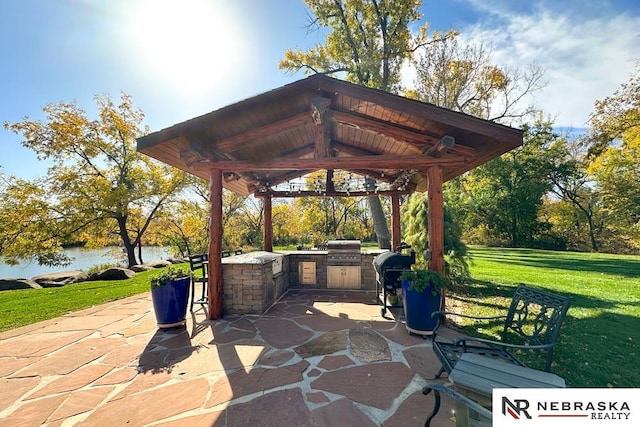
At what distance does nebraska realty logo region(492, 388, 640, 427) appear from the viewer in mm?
1512

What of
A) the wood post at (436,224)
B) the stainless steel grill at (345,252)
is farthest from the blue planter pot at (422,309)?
the stainless steel grill at (345,252)

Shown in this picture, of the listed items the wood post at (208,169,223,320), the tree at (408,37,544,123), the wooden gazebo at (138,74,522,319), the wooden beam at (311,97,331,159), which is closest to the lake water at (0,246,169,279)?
the wood post at (208,169,223,320)

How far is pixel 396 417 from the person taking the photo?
200cm

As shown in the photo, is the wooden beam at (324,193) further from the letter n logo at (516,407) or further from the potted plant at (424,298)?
the letter n logo at (516,407)

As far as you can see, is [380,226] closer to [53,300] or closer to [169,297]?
[169,297]

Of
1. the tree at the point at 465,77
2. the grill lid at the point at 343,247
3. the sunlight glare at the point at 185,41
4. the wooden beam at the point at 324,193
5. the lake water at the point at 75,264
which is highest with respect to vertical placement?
the tree at the point at 465,77

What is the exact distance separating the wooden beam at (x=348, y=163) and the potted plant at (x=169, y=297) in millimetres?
1837

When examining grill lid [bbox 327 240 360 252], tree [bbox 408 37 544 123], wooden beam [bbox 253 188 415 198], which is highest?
tree [bbox 408 37 544 123]

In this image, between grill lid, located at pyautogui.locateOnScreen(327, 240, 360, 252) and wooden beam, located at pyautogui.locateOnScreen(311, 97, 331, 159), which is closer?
wooden beam, located at pyautogui.locateOnScreen(311, 97, 331, 159)

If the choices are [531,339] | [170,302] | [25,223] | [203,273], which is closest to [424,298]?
Result: [531,339]

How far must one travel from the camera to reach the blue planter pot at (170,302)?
149 inches

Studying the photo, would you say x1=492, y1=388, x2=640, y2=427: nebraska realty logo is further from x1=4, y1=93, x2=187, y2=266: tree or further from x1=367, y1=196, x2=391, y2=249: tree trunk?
x1=4, y1=93, x2=187, y2=266: tree

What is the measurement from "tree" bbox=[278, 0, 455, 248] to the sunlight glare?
5.69 m

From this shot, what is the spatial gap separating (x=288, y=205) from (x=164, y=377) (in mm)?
17005
